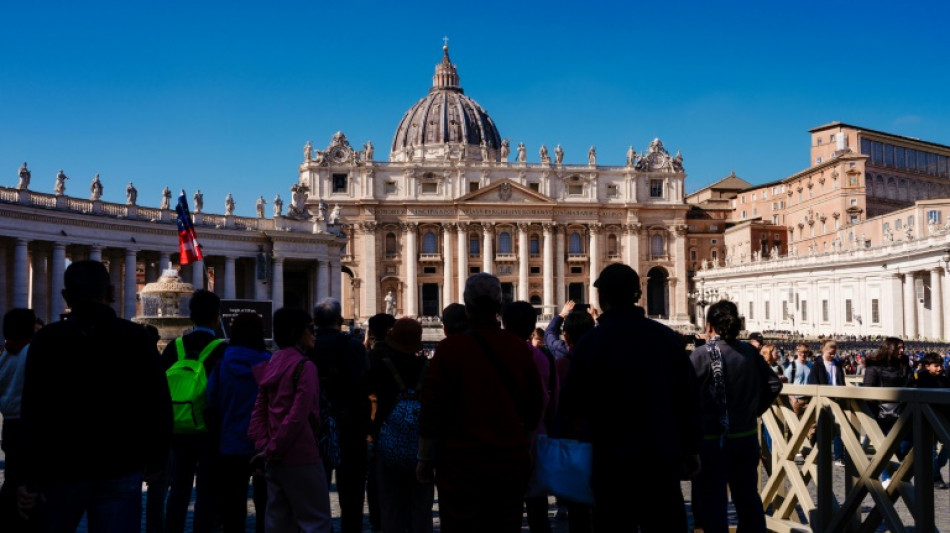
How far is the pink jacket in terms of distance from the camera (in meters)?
6.54

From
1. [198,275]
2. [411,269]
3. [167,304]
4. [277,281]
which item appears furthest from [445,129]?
[167,304]

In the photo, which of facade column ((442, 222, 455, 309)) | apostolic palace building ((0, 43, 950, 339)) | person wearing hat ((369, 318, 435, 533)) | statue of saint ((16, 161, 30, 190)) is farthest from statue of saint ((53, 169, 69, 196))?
facade column ((442, 222, 455, 309))

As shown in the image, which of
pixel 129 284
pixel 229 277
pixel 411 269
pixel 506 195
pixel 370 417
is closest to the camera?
pixel 370 417

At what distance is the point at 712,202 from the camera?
3866 inches

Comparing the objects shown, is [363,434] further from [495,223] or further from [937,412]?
[495,223]

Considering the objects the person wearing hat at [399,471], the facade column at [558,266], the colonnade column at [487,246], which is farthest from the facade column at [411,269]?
the person wearing hat at [399,471]

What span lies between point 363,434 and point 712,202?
94.5 m

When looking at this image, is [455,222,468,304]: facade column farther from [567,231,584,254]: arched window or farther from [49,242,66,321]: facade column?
[49,242,66,321]: facade column

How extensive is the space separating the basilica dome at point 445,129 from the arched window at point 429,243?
642 inches

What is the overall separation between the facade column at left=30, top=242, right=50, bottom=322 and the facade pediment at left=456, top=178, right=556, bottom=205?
48.7 metres

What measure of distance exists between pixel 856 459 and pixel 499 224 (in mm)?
76434

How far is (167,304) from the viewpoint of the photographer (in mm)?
25859

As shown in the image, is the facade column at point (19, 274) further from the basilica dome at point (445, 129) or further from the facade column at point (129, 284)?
the basilica dome at point (445, 129)

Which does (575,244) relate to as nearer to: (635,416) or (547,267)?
(547,267)
